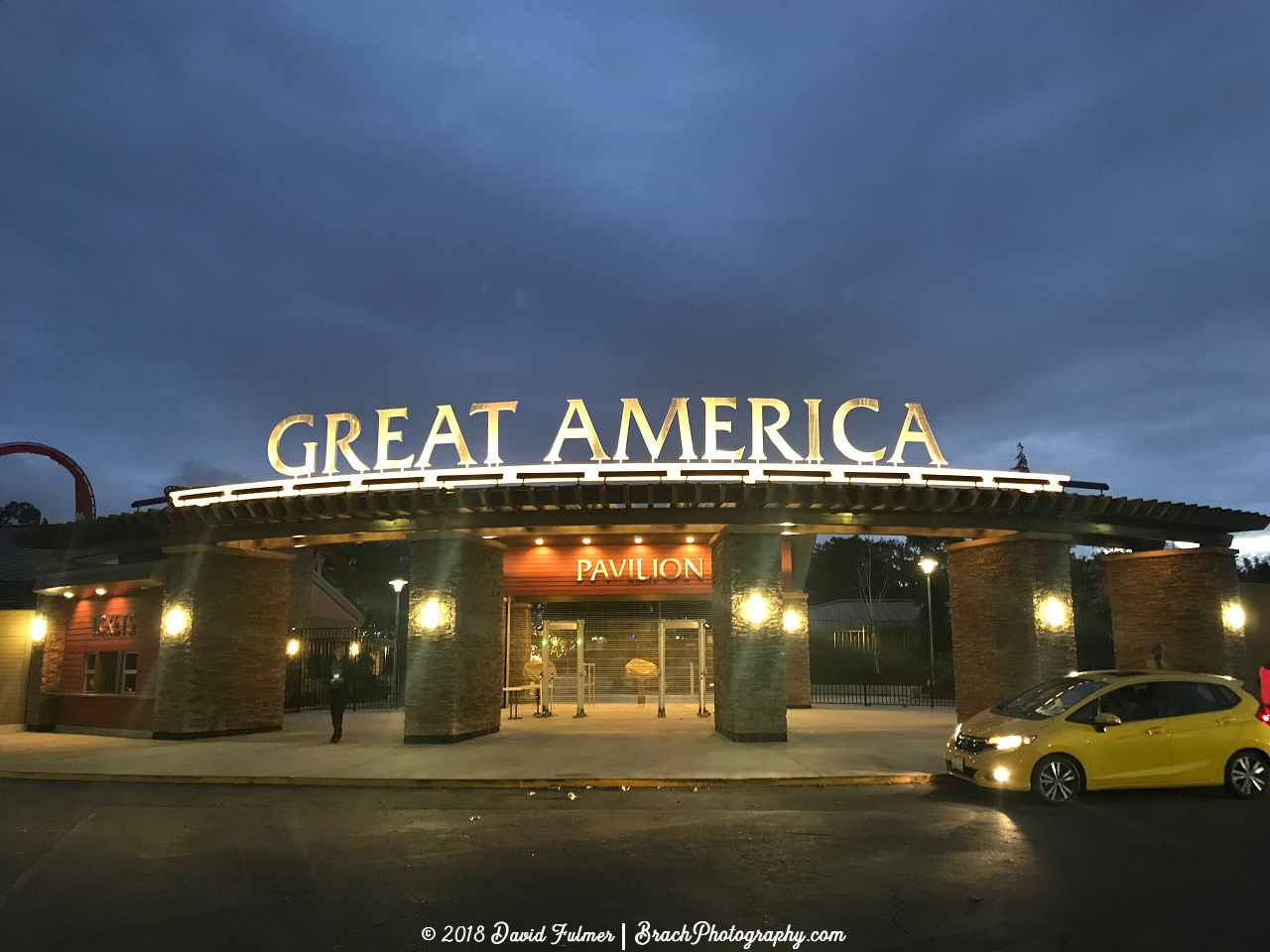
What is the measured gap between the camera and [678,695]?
2822 cm

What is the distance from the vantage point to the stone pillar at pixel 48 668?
69.1 ft

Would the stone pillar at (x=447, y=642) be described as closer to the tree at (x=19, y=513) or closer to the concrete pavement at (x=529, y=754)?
the concrete pavement at (x=529, y=754)

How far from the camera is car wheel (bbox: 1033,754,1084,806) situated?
1020cm

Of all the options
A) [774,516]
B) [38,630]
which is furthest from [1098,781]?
[38,630]

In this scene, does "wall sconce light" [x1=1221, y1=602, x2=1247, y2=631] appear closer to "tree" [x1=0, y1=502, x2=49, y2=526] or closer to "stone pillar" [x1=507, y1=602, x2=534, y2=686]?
"stone pillar" [x1=507, y1=602, x2=534, y2=686]

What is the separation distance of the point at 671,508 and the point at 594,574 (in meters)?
6.93

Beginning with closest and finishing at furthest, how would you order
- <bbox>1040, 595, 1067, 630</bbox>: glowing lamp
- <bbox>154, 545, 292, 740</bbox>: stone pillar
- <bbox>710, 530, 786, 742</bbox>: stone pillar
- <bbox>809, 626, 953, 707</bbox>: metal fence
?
<bbox>710, 530, 786, 742</bbox>: stone pillar → <bbox>1040, 595, 1067, 630</bbox>: glowing lamp → <bbox>154, 545, 292, 740</bbox>: stone pillar → <bbox>809, 626, 953, 707</bbox>: metal fence

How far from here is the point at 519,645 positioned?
2616cm

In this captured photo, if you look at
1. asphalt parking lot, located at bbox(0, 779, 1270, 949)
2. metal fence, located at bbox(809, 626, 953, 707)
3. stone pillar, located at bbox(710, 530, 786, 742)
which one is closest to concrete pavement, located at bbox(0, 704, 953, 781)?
stone pillar, located at bbox(710, 530, 786, 742)

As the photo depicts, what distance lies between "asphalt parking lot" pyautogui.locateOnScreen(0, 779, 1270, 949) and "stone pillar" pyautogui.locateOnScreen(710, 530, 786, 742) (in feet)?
17.2

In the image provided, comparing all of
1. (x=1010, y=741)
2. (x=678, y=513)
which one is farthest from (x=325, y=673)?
(x=1010, y=741)

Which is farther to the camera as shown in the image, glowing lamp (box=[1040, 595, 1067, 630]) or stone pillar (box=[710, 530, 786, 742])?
glowing lamp (box=[1040, 595, 1067, 630])

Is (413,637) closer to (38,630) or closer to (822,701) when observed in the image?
(38,630)

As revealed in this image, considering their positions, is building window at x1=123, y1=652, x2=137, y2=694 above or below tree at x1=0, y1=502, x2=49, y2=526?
below
